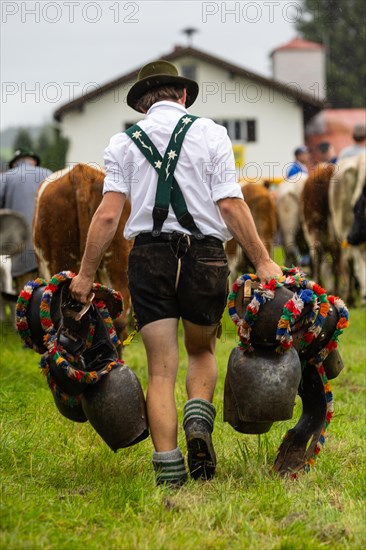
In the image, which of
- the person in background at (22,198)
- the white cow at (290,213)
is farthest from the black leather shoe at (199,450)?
the white cow at (290,213)

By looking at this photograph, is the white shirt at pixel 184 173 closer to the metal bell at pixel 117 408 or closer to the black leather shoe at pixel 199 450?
the metal bell at pixel 117 408

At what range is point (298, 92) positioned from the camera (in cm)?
4266

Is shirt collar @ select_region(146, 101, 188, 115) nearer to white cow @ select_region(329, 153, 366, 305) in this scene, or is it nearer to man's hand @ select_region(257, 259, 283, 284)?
man's hand @ select_region(257, 259, 283, 284)

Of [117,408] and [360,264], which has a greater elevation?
[117,408]

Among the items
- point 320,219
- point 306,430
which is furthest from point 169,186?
point 320,219

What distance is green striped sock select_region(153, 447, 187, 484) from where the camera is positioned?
435cm

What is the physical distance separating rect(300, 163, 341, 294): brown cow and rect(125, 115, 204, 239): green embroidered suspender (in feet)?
29.8

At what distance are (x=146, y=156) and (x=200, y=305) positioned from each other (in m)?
0.70

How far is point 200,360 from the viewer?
476 centimetres

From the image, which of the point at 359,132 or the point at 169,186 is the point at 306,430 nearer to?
the point at 169,186

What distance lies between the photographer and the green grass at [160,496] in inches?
140

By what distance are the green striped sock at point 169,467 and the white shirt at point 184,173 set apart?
97 centimetres

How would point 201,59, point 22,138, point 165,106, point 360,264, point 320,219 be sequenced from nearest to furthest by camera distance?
point 165,106
point 360,264
point 320,219
point 201,59
point 22,138

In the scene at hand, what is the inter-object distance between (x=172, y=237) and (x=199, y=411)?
0.78m
